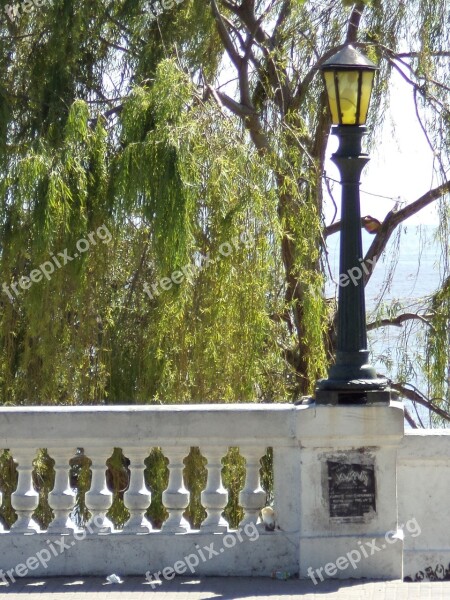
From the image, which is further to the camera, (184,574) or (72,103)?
(72,103)

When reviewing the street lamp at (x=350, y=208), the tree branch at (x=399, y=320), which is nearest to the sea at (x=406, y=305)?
the tree branch at (x=399, y=320)

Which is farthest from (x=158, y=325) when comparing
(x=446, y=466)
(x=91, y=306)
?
(x=446, y=466)

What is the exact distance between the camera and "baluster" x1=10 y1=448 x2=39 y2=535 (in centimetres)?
682

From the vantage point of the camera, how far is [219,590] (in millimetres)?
6477

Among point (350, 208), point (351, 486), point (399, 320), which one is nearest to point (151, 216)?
point (350, 208)

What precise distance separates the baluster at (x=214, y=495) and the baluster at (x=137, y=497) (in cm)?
38

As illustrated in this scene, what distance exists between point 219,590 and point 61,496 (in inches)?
46.9

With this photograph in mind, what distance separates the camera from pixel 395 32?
1212 cm

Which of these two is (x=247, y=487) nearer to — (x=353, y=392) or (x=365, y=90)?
(x=353, y=392)

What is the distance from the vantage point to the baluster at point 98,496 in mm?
6777

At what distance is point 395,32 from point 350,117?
571 cm

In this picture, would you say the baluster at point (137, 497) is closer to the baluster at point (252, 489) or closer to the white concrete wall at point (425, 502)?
the baluster at point (252, 489)

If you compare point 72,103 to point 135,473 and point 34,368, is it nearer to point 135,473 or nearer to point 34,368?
point 34,368

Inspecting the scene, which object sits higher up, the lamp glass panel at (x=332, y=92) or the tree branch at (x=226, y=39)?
the tree branch at (x=226, y=39)
